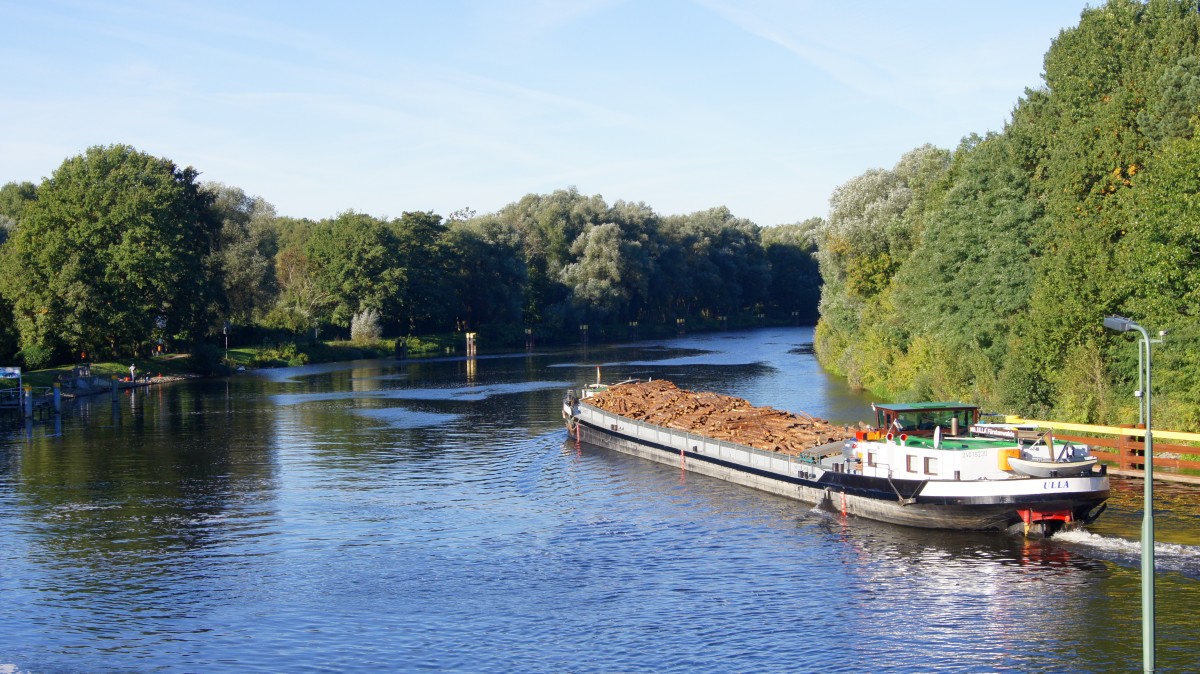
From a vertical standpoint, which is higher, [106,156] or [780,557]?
[106,156]

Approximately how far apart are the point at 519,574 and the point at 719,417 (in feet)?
73.6

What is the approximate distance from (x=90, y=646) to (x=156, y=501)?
18125mm

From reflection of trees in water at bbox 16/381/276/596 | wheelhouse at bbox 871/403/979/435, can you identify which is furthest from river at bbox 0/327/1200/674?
wheelhouse at bbox 871/403/979/435

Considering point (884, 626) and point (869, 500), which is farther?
point (869, 500)

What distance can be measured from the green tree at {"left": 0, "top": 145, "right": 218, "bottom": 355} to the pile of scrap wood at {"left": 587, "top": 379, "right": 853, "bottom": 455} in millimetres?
56828

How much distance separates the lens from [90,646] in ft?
86.0

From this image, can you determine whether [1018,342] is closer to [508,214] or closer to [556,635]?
[556,635]

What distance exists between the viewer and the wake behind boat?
33.2m

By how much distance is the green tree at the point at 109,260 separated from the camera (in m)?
96.4

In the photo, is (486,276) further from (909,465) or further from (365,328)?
(909,465)

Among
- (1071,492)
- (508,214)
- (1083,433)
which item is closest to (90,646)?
(1071,492)

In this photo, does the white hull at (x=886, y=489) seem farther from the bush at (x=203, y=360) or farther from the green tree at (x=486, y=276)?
the green tree at (x=486, y=276)

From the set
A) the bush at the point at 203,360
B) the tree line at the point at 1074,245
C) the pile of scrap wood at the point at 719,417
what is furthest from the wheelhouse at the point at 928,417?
the bush at the point at 203,360

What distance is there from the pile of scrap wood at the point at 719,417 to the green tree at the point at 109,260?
5683cm
